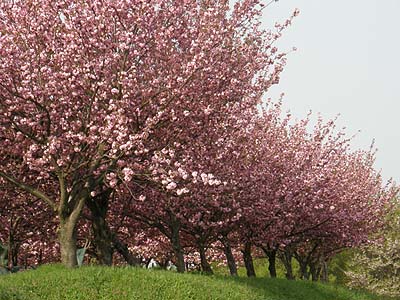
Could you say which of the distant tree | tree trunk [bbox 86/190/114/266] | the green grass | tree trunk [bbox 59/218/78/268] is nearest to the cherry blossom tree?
tree trunk [bbox 59/218/78/268]

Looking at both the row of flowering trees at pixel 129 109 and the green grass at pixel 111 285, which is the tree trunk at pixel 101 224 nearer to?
the row of flowering trees at pixel 129 109

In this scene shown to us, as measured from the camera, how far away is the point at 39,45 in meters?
15.1

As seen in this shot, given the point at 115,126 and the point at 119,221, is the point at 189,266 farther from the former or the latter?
the point at 115,126

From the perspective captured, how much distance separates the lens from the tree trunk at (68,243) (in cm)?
1538

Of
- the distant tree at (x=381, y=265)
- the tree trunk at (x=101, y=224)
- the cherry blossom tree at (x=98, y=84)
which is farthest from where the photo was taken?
the distant tree at (x=381, y=265)

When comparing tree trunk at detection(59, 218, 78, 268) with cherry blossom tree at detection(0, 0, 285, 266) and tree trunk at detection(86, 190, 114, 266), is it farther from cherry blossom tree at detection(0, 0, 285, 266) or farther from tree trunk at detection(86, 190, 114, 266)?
tree trunk at detection(86, 190, 114, 266)

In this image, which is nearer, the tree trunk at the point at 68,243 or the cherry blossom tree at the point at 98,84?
the cherry blossom tree at the point at 98,84

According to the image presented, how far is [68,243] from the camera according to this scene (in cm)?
1540

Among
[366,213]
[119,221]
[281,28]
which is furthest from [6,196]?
[366,213]

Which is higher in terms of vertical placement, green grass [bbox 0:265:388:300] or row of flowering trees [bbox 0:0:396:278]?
row of flowering trees [bbox 0:0:396:278]

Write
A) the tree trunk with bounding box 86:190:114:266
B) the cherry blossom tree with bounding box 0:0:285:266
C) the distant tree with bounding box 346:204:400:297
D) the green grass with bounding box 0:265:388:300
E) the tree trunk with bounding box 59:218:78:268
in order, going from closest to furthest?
the green grass with bounding box 0:265:388:300, the cherry blossom tree with bounding box 0:0:285:266, the tree trunk with bounding box 59:218:78:268, the tree trunk with bounding box 86:190:114:266, the distant tree with bounding box 346:204:400:297

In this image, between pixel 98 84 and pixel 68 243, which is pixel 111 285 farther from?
pixel 98 84

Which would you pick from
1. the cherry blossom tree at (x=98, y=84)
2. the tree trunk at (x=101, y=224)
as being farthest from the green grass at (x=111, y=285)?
the tree trunk at (x=101, y=224)

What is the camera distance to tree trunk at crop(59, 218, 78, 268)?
605 inches
